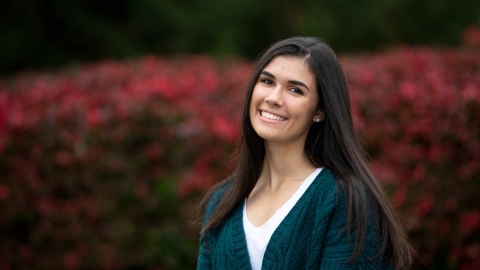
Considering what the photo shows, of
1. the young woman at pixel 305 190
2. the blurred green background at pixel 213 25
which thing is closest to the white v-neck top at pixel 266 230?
the young woman at pixel 305 190

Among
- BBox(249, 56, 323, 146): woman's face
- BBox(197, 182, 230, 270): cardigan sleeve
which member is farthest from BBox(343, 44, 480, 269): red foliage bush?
BBox(249, 56, 323, 146): woman's face

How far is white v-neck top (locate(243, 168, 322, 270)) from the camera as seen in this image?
221 cm

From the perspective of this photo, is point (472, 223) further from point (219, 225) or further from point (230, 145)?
point (219, 225)

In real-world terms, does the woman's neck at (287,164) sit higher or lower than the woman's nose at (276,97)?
lower

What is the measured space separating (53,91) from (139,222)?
5.51ft

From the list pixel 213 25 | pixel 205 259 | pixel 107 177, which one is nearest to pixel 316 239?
pixel 205 259

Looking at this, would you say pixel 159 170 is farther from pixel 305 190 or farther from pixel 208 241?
pixel 305 190

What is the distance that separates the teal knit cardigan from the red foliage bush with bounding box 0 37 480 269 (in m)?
1.92

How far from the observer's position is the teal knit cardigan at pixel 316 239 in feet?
6.69

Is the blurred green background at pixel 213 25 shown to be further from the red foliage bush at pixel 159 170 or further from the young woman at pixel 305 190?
the young woman at pixel 305 190

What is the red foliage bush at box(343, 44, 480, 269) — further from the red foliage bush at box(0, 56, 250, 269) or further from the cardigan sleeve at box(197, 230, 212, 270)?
the cardigan sleeve at box(197, 230, 212, 270)

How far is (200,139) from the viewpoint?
13.8 feet

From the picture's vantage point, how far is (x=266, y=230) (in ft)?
7.31

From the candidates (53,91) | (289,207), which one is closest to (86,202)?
(53,91)
